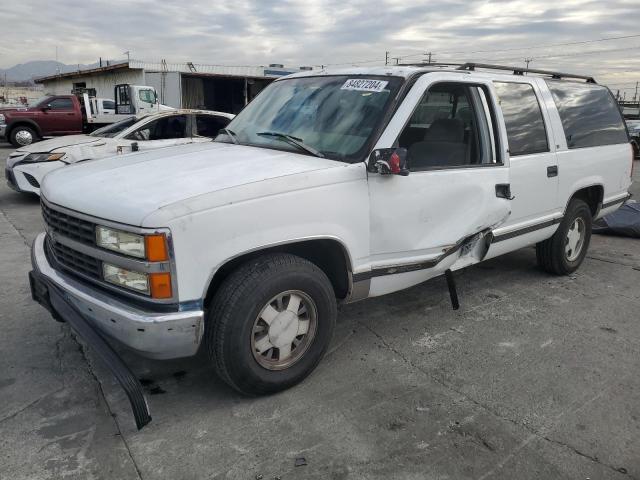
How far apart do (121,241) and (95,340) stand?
0.52 m

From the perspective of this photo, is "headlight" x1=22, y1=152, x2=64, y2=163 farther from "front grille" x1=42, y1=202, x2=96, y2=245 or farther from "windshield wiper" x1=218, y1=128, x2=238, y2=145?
"front grille" x1=42, y1=202, x2=96, y2=245

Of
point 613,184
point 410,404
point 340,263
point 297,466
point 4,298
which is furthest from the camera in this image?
point 613,184

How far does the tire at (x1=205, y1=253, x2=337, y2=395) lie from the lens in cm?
272

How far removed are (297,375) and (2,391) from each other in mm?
1741

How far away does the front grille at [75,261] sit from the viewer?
2734 millimetres

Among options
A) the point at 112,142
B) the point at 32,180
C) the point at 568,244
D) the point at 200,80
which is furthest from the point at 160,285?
the point at 200,80

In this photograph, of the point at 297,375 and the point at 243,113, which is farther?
the point at 243,113

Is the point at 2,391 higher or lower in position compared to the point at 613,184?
lower

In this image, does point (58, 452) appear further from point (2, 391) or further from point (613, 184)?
point (613, 184)

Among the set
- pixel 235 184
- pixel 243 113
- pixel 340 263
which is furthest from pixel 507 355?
pixel 243 113

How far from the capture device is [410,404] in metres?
3.02

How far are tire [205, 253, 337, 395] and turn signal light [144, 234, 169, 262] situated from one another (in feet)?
1.36

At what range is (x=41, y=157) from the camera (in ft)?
27.8

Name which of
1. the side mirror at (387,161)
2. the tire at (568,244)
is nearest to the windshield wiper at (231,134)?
the side mirror at (387,161)
